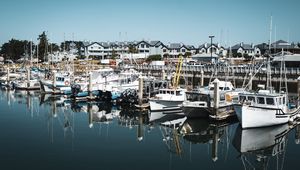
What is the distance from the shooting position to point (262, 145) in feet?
86.3

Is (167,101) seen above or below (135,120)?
above

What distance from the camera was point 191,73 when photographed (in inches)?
2542

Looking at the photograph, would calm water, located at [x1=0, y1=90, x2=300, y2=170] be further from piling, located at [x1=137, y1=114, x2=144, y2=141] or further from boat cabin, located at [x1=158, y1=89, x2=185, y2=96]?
boat cabin, located at [x1=158, y1=89, x2=185, y2=96]

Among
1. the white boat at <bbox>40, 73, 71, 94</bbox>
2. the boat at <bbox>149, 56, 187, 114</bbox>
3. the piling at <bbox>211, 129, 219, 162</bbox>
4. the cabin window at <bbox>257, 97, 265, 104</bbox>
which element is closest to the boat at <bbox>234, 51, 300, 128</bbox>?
the cabin window at <bbox>257, 97, 265, 104</bbox>

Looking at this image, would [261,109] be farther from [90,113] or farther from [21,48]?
[21,48]

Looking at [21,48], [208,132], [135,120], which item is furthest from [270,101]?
[21,48]

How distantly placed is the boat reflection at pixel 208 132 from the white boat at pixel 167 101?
4098 mm

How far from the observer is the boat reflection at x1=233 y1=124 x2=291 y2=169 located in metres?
22.6

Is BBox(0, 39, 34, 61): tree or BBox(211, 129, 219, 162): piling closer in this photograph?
BBox(211, 129, 219, 162): piling

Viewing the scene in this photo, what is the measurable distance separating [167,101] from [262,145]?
14.3m

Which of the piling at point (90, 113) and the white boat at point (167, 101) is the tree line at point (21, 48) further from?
the white boat at point (167, 101)

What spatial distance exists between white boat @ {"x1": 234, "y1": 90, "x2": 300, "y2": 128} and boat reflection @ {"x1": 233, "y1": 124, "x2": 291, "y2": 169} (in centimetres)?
71

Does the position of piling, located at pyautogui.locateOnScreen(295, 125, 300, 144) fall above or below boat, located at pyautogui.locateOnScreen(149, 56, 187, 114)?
below

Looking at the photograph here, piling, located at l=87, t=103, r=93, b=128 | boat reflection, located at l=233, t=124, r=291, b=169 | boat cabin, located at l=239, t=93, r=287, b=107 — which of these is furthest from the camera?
piling, located at l=87, t=103, r=93, b=128
